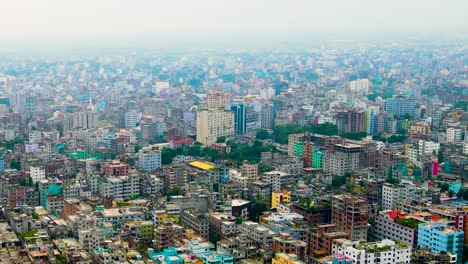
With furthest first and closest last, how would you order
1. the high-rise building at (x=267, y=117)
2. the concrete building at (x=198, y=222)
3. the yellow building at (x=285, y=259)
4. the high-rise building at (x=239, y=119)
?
the high-rise building at (x=267, y=117)
the high-rise building at (x=239, y=119)
the concrete building at (x=198, y=222)
the yellow building at (x=285, y=259)

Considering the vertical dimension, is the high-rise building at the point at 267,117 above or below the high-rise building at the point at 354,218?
below

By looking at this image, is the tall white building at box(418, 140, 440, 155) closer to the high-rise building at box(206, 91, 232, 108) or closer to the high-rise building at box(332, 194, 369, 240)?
the high-rise building at box(332, 194, 369, 240)

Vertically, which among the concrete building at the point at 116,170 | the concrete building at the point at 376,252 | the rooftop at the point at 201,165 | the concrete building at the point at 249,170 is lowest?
the rooftop at the point at 201,165

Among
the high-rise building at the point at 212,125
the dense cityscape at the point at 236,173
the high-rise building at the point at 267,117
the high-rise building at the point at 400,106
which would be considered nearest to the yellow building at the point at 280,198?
the dense cityscape at the point at 236,173

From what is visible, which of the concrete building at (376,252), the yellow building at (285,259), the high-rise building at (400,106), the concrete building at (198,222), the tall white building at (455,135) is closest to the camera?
the yellow building at (285,259)

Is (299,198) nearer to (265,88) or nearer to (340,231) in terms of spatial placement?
(340,231)

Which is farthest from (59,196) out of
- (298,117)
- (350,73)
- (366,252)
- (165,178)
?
(350,73)

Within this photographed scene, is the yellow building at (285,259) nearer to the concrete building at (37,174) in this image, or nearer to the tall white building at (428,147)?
the concrete building at (37,174)
